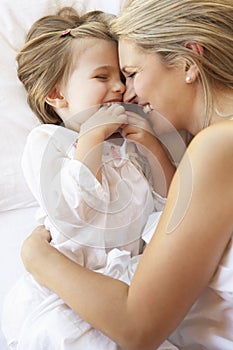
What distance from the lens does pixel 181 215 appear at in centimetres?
79

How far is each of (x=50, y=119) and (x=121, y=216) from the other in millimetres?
331

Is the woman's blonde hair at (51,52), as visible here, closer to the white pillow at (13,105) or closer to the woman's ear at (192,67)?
the white pillow at (13,105)

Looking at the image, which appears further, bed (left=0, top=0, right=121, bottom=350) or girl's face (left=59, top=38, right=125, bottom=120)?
bed (left=0, top=0, right=121, bottom=350)

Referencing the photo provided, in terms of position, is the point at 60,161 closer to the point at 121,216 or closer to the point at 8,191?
the point at 121,216

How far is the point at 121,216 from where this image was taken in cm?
102

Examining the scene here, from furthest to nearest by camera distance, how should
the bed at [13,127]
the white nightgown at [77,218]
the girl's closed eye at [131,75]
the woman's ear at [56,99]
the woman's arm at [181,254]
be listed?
1. the bed at [13,127]
2. the woman's ear at [56,99]
3. the girl's closed eye at [131,75]
4. the white nightgown at [77,218]
5. the woman's arm at [181,254]

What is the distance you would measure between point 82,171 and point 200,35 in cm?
32

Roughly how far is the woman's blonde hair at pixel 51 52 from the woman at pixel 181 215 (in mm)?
107

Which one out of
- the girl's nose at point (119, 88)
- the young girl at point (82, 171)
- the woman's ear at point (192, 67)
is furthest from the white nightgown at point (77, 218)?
the woman's ear at point (192, 67)

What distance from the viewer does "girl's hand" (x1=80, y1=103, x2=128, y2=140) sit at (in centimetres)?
104

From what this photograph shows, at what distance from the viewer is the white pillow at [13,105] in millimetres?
1296

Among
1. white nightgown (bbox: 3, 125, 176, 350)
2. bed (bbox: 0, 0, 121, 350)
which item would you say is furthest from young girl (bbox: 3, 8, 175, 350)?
bed (bbox: 0, 0, 121, 350)

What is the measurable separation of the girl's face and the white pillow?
0.86ft

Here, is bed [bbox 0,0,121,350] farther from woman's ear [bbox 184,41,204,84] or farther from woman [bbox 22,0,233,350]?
woman's ear [bbox 184,41,204,84]
